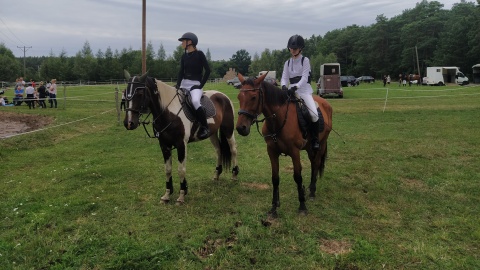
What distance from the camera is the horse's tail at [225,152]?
720 centimetres

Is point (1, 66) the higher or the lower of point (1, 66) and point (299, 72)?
the higher

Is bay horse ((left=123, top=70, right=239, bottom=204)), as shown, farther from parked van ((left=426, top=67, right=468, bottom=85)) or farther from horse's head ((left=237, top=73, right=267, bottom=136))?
parked van ((left=426, top=67, right=468, bottom=85))

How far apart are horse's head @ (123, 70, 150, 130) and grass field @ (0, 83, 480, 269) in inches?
58.5

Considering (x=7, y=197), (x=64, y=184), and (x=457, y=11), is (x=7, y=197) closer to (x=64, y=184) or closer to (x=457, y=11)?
(x=64, y=184)

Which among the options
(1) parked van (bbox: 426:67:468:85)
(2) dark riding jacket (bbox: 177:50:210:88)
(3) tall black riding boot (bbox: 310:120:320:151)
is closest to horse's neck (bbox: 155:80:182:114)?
(2) dark riding jacket (bbox: 177:50:210:88)

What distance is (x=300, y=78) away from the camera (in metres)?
5.50

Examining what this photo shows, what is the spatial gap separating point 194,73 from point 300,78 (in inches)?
79.0

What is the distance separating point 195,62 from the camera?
609cm

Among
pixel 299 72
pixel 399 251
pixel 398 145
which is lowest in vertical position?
pixel 399 251

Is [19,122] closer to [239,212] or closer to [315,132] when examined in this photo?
[239,212]

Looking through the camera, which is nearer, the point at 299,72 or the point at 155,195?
the point at 299,72

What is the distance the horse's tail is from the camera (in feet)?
23.6

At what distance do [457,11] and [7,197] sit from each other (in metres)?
98.0

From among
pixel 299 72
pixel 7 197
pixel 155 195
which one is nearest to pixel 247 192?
pixel 155 195
